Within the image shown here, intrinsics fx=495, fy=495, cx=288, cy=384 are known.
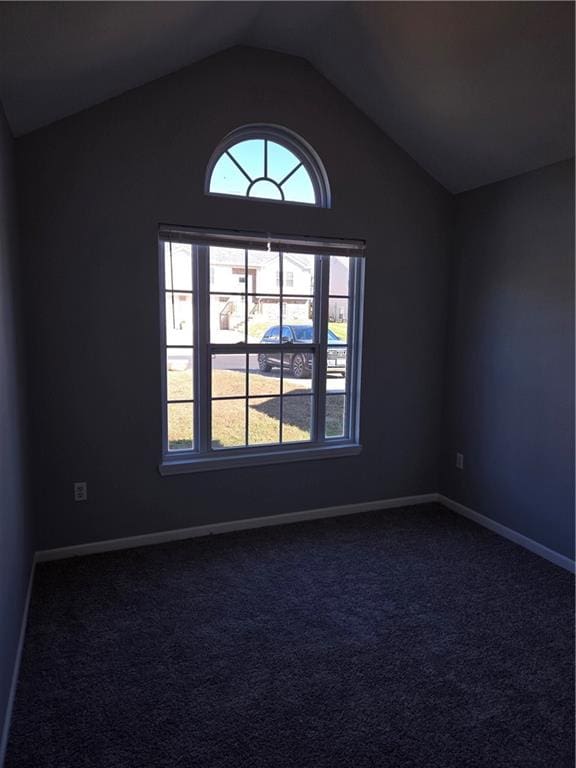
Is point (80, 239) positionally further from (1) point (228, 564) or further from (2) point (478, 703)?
(2) point (478, 703)

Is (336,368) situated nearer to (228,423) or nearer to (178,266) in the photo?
(228,423)

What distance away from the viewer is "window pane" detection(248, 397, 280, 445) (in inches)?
135

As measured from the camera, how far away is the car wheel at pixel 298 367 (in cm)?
349

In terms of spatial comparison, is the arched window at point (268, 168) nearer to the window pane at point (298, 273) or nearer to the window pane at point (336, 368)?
the window pane at point (298, 273)

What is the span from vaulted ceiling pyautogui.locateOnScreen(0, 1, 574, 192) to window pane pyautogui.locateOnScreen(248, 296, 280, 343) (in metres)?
1.40

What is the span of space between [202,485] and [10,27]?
247cm

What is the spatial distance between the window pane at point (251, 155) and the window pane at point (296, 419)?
1.52 metres

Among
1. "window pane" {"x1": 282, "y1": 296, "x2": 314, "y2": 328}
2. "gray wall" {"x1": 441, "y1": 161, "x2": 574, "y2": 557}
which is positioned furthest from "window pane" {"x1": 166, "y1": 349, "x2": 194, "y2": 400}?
"gray wall" {"x1": 441, "y1": 161, "x2": 574, "y2": 557}

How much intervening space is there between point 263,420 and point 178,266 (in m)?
1.17

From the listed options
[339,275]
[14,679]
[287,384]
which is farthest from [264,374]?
[14,679]

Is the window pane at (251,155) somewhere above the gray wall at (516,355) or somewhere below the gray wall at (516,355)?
above

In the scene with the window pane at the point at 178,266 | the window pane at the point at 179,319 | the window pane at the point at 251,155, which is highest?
the window pane at the point at 251,155

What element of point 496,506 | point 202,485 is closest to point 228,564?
point 202,485

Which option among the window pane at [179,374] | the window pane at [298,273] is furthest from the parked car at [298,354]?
the window pane at [179,374]
